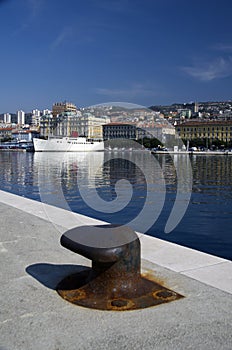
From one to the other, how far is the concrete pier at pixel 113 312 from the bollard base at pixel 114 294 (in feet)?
0.31

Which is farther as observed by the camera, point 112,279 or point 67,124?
point 67,124

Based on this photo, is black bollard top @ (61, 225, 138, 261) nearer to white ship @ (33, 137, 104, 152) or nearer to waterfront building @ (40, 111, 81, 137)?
waterfront building @ (40, 111, 81, 137)

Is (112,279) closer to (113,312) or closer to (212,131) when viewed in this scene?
(113,312)

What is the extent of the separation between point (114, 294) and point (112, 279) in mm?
139

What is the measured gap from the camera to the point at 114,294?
366 cm

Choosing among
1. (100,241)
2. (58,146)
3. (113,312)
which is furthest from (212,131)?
(113,312)

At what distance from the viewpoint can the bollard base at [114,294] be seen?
3.48 meters

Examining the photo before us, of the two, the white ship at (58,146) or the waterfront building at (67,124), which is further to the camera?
the white ship at (58,146)

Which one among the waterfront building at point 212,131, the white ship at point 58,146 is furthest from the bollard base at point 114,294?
the waterfront building at point 212,131

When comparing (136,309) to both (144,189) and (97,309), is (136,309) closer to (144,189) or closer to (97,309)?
(97,309)

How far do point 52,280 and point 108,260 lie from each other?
829mm

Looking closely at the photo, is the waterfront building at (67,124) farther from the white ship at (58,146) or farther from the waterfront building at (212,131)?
the waterfront building at (212,131)

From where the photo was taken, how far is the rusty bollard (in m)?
3.56

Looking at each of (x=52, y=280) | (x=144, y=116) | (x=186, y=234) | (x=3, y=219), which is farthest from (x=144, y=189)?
(x=52, y=280)
